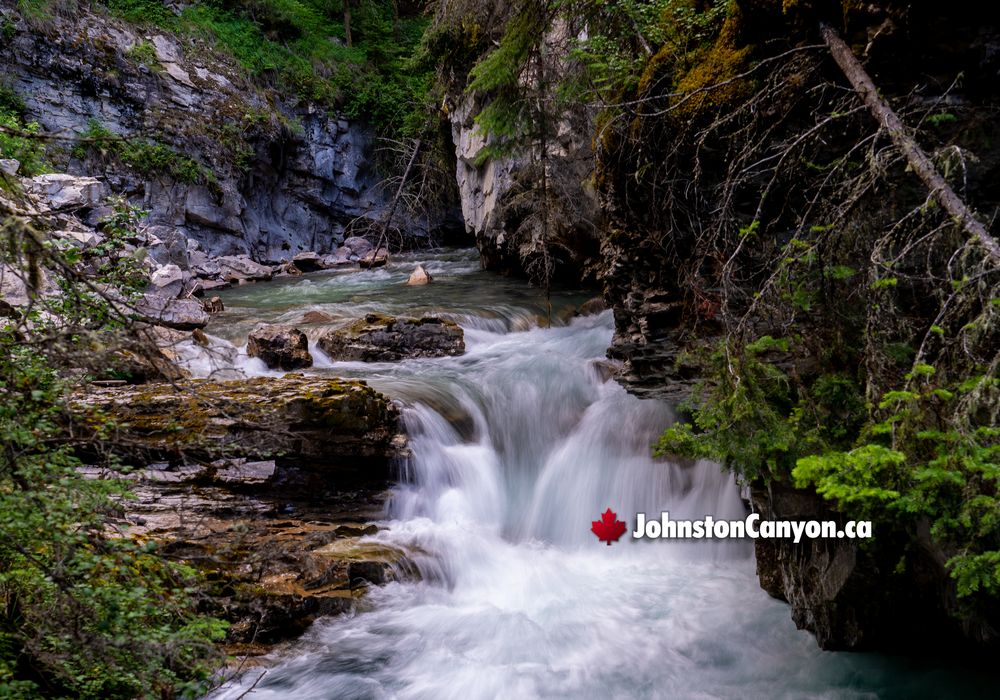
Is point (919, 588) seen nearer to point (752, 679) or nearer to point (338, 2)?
point (752, 679)

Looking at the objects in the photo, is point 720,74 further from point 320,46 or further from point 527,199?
point 320,46

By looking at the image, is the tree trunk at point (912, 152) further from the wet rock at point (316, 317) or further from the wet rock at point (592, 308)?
the wet rock at point (316, 317)

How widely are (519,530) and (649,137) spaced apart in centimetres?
394

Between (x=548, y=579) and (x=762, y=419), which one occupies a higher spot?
(x=762, y=419)

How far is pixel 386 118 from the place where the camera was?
2581 cm

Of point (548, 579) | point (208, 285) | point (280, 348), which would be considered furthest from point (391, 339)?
point (208, 285)

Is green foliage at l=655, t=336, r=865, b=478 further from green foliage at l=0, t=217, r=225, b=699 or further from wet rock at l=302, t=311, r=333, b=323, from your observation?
wet rock at l=302, t=311, r=333, b=323

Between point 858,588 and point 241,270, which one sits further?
point 241,270

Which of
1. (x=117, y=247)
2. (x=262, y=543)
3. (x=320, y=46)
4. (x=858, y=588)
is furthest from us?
(x=320, y=46)

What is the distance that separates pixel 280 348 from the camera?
9578 mm

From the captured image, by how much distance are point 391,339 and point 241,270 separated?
10.8m

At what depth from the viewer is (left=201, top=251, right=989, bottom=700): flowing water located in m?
4.42

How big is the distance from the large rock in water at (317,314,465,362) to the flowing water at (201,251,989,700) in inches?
13.7

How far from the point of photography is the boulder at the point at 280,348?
9.53 metres
